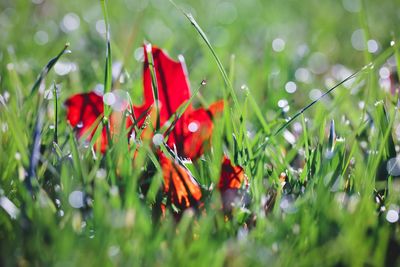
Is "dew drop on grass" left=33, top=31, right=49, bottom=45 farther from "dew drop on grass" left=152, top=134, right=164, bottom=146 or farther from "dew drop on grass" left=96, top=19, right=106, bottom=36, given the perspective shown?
"dew drop on grass" left=152, top=134, right=164, bottom=146

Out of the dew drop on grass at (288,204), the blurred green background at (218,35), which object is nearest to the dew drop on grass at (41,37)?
the blurred green background at (218,35)

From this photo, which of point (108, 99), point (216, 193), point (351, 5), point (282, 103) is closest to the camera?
point (216, 193)

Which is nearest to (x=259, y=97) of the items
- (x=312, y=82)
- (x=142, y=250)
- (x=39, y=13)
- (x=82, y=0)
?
(x=312, y=82)

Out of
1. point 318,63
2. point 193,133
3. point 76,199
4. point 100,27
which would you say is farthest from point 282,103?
point 100,27

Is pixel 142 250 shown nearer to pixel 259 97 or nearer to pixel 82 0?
pixel 259 97

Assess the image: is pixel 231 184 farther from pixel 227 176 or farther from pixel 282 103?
pixel 282 103

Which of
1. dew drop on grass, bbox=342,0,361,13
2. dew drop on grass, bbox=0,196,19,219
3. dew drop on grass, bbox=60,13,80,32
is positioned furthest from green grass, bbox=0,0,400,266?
dew drop on grass, bbox=342,0,361,13
